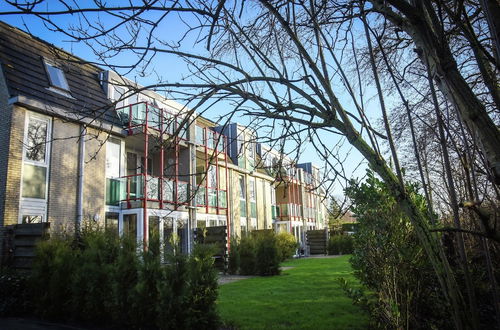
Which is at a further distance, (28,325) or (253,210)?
(253,210)

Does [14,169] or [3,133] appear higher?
[3,133]

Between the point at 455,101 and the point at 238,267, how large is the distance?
14.6 m

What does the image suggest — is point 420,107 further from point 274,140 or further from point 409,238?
point 274,140

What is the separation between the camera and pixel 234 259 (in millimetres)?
15656

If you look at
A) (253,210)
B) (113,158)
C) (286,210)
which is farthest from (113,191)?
(286,210)

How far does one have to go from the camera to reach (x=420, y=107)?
5.34m

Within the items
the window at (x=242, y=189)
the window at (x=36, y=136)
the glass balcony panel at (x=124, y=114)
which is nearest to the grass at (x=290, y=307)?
the window at (x=36, y=136)

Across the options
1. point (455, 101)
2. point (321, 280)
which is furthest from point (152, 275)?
point (321, 280)

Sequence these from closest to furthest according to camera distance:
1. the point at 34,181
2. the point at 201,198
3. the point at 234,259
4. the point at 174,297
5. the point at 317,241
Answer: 1. the point at 174,297
2. the point at 34,181
3. the point at 234,259
4. the point at 201,198
5. the point at 317,241

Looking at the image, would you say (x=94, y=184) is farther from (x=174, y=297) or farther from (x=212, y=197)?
(x=174, y=297)

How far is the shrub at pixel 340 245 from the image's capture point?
1079 inches

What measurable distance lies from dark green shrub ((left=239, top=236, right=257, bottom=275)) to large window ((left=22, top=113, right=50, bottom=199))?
7498 millimetres

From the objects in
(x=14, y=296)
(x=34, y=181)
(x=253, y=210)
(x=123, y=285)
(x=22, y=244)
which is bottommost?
(x=14, y=296)

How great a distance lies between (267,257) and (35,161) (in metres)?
8.76
